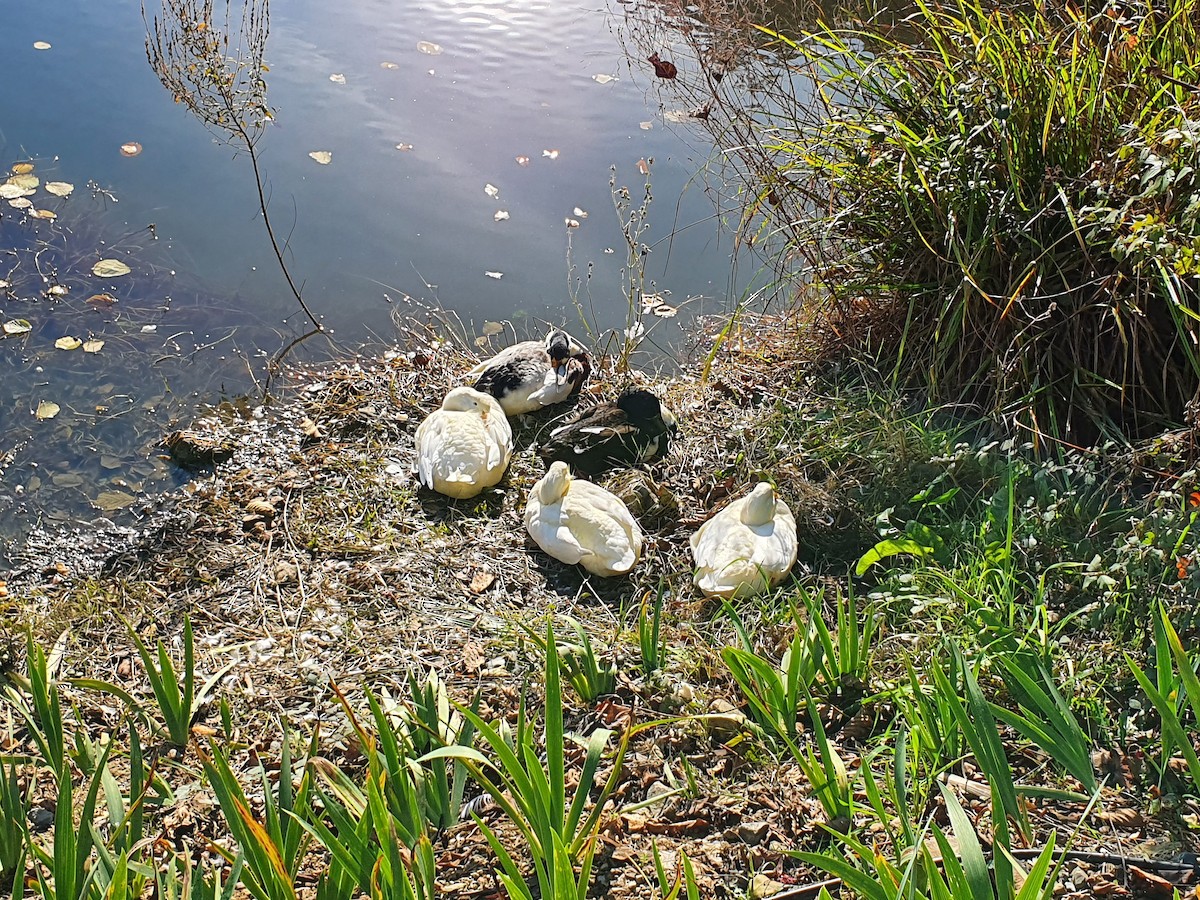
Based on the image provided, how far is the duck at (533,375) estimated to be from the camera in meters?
4.61

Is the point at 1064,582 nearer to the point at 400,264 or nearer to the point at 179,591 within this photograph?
the point at 179,591

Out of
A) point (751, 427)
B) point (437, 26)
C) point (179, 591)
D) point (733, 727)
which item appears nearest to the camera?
point (733, 727)

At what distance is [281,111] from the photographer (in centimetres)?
697

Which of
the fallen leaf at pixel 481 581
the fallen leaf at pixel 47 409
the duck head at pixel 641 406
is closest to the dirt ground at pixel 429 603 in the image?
the fallen leaf at pixel 481 581

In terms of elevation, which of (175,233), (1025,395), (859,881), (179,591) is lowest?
(179,591)

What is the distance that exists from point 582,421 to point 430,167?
3011 mm

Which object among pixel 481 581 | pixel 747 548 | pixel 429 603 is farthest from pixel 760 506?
pixel 429 603

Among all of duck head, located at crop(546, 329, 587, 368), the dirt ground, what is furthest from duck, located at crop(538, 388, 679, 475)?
→ duck head, located at crop(546, 329, 587, 368)

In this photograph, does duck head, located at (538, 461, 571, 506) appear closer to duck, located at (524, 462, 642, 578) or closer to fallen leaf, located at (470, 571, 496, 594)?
duck, located at (524, 462, 642, 578)

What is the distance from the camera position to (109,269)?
5.68 meters

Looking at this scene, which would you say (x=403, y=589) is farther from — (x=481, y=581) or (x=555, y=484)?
(x=555, y=484)

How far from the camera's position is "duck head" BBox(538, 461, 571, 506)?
3748mm

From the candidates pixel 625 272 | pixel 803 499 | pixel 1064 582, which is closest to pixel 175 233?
pixel 625 272

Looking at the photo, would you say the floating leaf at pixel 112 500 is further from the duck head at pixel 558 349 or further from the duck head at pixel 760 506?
the duck head at pixel 760 506
